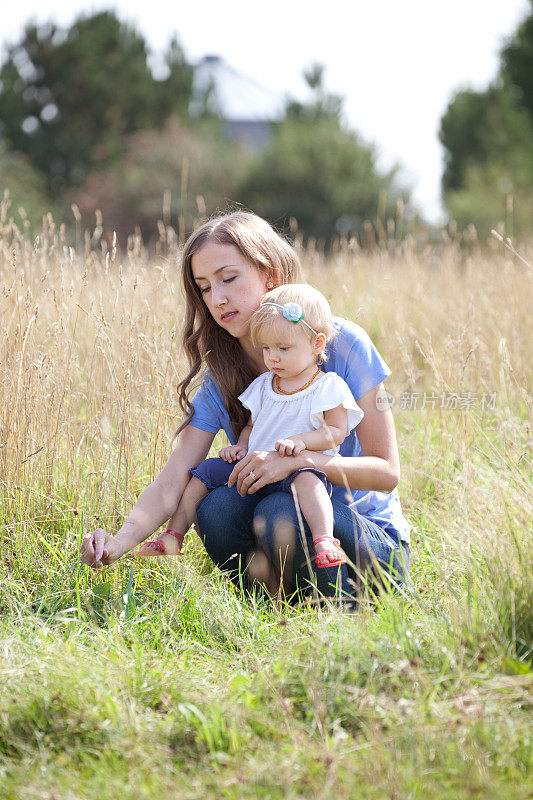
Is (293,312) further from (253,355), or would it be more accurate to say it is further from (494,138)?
(494,138)

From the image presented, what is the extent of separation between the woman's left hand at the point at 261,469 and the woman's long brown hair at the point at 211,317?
11.9 inches

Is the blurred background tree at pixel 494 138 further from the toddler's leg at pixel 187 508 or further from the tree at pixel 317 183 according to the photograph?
the toddler's leg at pixel 187 508

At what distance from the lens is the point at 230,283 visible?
7.57 ft

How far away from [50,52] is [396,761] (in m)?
22.4

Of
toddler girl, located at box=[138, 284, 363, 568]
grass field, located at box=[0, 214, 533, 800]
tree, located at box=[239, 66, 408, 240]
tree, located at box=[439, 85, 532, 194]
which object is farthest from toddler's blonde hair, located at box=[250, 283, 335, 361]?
tree, located at box=[439, 85, 532, 194]

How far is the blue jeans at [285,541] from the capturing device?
2098 millimetres

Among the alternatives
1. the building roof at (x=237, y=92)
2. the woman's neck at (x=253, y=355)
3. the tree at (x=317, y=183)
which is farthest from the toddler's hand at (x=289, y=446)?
the building roof at (x=237, y=92)

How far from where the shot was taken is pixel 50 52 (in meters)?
20.6

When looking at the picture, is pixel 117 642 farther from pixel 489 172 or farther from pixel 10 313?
pixel 489 172

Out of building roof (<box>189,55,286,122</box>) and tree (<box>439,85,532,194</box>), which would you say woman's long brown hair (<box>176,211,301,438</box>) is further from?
building roof (<box>189,55,286,122</box>)

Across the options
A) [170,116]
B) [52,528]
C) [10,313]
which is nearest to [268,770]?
[52,528]

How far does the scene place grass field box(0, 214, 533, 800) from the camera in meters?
1.41

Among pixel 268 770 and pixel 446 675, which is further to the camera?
pixel 446 675

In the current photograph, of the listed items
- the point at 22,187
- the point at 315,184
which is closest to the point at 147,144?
the point at 315,184
